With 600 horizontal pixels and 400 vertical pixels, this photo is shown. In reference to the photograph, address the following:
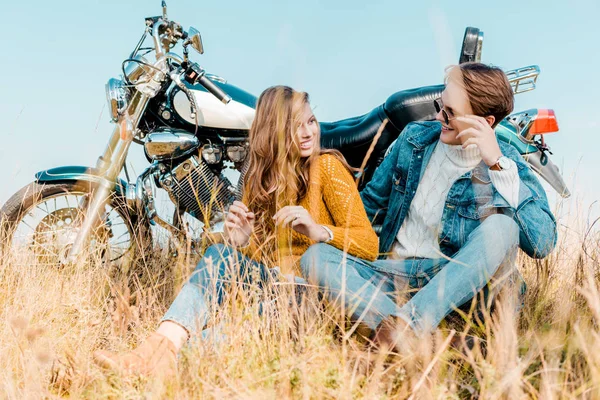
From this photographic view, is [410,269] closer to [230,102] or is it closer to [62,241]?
[230,102]

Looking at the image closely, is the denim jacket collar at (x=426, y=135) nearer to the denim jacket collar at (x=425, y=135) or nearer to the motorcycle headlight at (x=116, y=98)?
the denim jacket collar at (x=425, y=135)

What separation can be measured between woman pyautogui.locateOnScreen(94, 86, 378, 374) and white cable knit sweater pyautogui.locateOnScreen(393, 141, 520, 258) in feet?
0.60

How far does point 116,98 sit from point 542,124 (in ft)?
6.80

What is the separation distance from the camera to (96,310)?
2.83 m

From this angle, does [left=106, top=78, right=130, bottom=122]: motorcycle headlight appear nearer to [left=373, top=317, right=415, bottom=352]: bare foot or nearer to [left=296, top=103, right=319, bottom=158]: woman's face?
[left=296, top=103, right=319, bottom=158]: woman's face

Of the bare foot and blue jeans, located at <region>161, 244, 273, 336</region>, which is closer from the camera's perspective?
the bare foot

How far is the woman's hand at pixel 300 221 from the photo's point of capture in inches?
82.9

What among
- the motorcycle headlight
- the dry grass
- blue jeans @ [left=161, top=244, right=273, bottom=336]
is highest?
the motorcycle headlight

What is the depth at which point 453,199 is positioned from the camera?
239 centimetres

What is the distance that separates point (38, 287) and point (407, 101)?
184cm

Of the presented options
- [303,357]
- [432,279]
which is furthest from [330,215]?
[303,357]

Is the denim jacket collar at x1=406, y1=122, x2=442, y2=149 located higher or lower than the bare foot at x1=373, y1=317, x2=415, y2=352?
higher

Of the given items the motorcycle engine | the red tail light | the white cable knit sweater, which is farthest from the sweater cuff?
the motorcycle engine

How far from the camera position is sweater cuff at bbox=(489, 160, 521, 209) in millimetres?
2203
